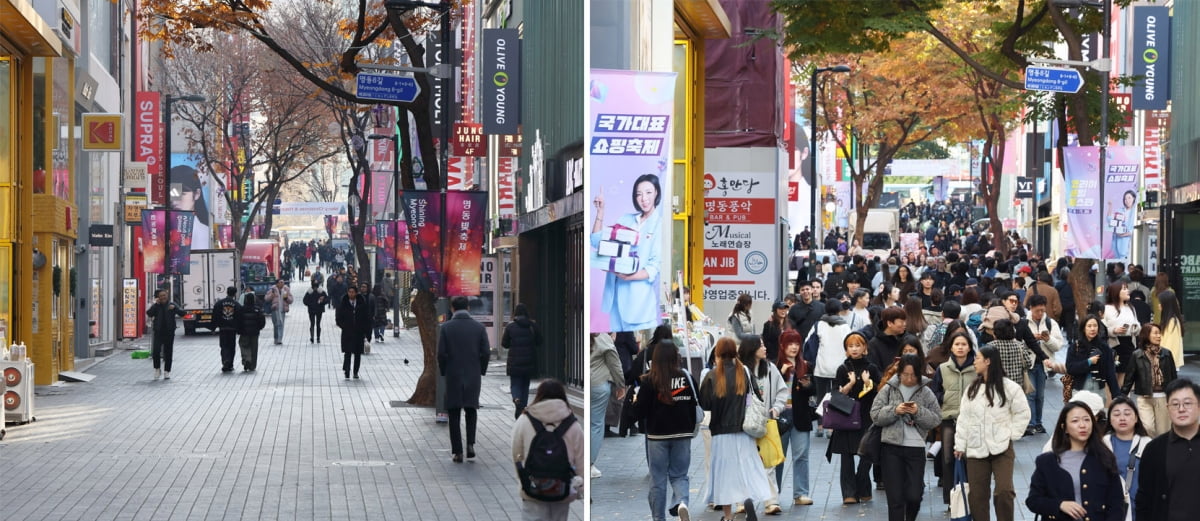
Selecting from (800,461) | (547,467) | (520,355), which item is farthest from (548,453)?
(520,355)

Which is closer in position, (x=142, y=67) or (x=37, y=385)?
(x=37, y=385)

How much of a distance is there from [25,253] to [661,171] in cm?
2078

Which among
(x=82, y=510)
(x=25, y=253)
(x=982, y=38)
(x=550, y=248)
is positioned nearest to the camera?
(x=550, y=248)

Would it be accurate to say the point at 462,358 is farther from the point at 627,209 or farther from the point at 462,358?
the point at 627,209

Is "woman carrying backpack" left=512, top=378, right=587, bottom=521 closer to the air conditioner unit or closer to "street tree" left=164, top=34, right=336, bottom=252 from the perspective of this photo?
the air conditioner unit

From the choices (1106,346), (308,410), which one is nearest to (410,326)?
(308,410)

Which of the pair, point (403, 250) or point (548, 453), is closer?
point (548, 453)

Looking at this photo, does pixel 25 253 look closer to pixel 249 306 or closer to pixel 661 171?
pixel 249 306

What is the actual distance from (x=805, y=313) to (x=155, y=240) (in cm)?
2693

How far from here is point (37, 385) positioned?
85.1ft

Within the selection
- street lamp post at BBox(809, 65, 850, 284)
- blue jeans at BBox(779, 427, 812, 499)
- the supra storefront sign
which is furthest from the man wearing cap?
street lamp post at BBox(809, 65, 850, 284)

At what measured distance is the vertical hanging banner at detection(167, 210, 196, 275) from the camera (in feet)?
140

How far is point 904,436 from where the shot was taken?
1105 cm

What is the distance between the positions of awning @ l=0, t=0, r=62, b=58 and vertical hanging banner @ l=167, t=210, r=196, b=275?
55.7 ft
